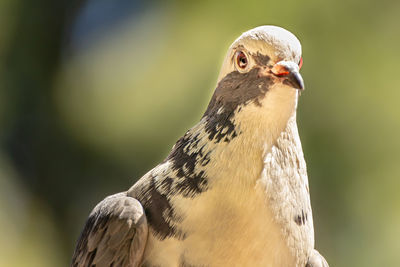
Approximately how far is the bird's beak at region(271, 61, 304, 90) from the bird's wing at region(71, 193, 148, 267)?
0.86m

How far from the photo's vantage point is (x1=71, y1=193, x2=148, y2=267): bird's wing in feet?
9.81

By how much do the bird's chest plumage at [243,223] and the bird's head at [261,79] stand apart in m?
0.19

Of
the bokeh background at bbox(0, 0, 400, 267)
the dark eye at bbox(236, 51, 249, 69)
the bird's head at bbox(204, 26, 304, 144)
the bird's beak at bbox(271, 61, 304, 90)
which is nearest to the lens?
the bird's beak at bbox(271, 61, 304, 90)

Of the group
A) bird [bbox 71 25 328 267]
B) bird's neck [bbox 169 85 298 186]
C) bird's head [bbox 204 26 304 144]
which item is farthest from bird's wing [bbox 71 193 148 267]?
bird's head [bbox 204 26 304 144]

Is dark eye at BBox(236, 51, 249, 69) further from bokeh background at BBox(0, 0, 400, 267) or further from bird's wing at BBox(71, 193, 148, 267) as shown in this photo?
bokeh background at BBox(0, 0, 400, 267)

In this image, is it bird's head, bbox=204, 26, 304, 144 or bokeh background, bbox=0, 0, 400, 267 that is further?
bokeh background, bbox=0, 0, 400, 267

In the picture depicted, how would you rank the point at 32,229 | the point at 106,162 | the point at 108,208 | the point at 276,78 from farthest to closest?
the point at 106,162, the point at 32,229, the point at 108,208, the point at 276,78

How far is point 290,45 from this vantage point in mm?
2842

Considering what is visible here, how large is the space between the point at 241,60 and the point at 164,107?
4999 millimetres

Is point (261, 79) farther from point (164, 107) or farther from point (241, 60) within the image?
point (164, 107)

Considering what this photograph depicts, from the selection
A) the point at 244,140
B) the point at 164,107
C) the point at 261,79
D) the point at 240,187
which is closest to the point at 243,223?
the point at 240,187

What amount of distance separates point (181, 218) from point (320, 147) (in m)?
5.21

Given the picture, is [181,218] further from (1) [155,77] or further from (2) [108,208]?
(1) [155,77]

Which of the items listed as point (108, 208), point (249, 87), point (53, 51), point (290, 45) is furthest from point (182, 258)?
point (53, 51)
